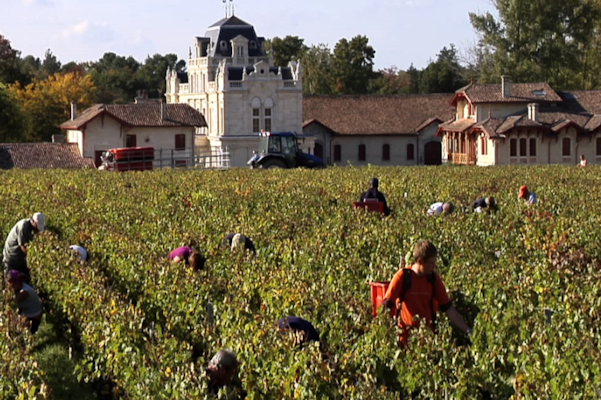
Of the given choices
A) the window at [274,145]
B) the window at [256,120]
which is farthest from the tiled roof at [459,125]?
the window at [274,145]

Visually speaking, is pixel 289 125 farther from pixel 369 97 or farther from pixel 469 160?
pixel 469 160

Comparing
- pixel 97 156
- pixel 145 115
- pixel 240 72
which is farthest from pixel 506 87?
pixel 97 156

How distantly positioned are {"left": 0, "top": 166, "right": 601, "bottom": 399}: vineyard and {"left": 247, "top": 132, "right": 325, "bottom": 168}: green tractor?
2374 centimetres

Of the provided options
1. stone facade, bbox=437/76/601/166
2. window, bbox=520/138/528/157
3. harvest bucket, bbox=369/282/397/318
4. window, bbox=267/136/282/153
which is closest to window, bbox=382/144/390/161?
stone facade, bbox=437/76/601/166

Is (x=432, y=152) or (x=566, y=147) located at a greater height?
(x=566, y=147)

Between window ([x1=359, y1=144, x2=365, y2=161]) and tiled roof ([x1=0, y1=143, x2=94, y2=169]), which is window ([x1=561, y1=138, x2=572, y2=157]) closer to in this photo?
window ([x1=359, y1=144, x2=365, y2=161])

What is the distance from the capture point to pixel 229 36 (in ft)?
285

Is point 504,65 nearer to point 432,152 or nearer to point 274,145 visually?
point 432,152

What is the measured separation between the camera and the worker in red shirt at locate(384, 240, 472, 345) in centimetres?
1218

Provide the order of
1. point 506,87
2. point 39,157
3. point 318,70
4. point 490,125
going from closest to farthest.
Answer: point 39,157, point 490,125, point 506,87, point 318,70

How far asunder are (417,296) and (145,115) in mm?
57516

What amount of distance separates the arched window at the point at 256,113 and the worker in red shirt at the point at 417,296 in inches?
2511

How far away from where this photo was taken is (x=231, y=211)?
2794cm

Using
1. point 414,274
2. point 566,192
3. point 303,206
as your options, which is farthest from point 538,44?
point 414,274
